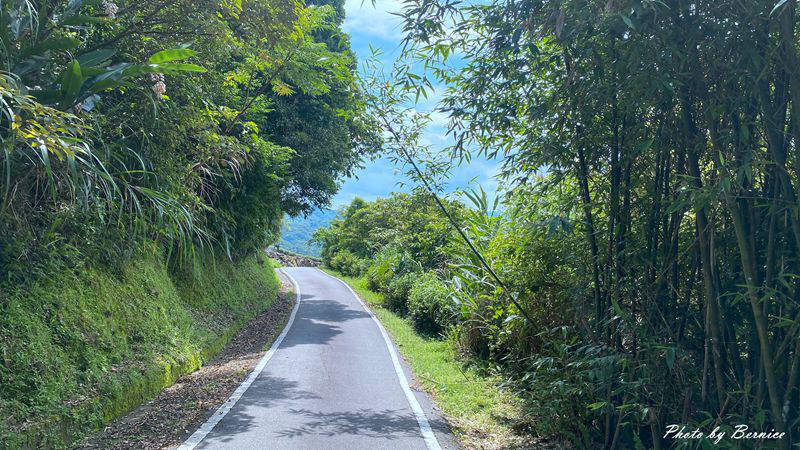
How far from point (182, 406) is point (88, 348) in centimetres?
140

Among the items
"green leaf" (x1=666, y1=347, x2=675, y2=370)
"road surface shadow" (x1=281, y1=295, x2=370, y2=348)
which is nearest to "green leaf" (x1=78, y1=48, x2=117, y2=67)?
"green leaf" (x1=666, y1=347, x2=675, y2=370)

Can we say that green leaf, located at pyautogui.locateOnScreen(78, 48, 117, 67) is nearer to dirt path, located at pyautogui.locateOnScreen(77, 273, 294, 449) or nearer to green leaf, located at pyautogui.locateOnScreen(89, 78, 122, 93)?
green leaf, located at pyautogui.locateOnScreen(89, 78, 122, 93)

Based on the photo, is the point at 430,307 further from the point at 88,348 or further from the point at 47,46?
the point at 47,46

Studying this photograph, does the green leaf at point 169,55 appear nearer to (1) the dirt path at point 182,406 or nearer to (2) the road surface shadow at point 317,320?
(1) the dirt path at point 182,406

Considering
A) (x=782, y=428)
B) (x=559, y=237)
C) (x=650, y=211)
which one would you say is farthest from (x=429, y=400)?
(x=782, y=428)

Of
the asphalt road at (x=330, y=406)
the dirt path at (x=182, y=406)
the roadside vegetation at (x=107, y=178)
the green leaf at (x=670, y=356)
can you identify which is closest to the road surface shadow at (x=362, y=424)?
the asphalt road at (x=330, y=406)

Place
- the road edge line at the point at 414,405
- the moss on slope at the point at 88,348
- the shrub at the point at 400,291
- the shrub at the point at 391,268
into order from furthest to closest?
the shrub at the point at 391,268, the shrub at the point at 400,291, the road edge line at the point at 414,405, the moss on slope at the point at 88,348

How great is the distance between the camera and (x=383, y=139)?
276 inches

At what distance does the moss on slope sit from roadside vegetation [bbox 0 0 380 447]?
2 cm

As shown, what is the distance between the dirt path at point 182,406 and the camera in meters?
5.84

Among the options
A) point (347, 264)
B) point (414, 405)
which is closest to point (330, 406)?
point (414, 405)

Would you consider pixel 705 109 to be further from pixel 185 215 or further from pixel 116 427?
pixel 116 427

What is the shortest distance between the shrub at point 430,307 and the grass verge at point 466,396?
1073mm

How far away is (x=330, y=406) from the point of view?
293 inches
